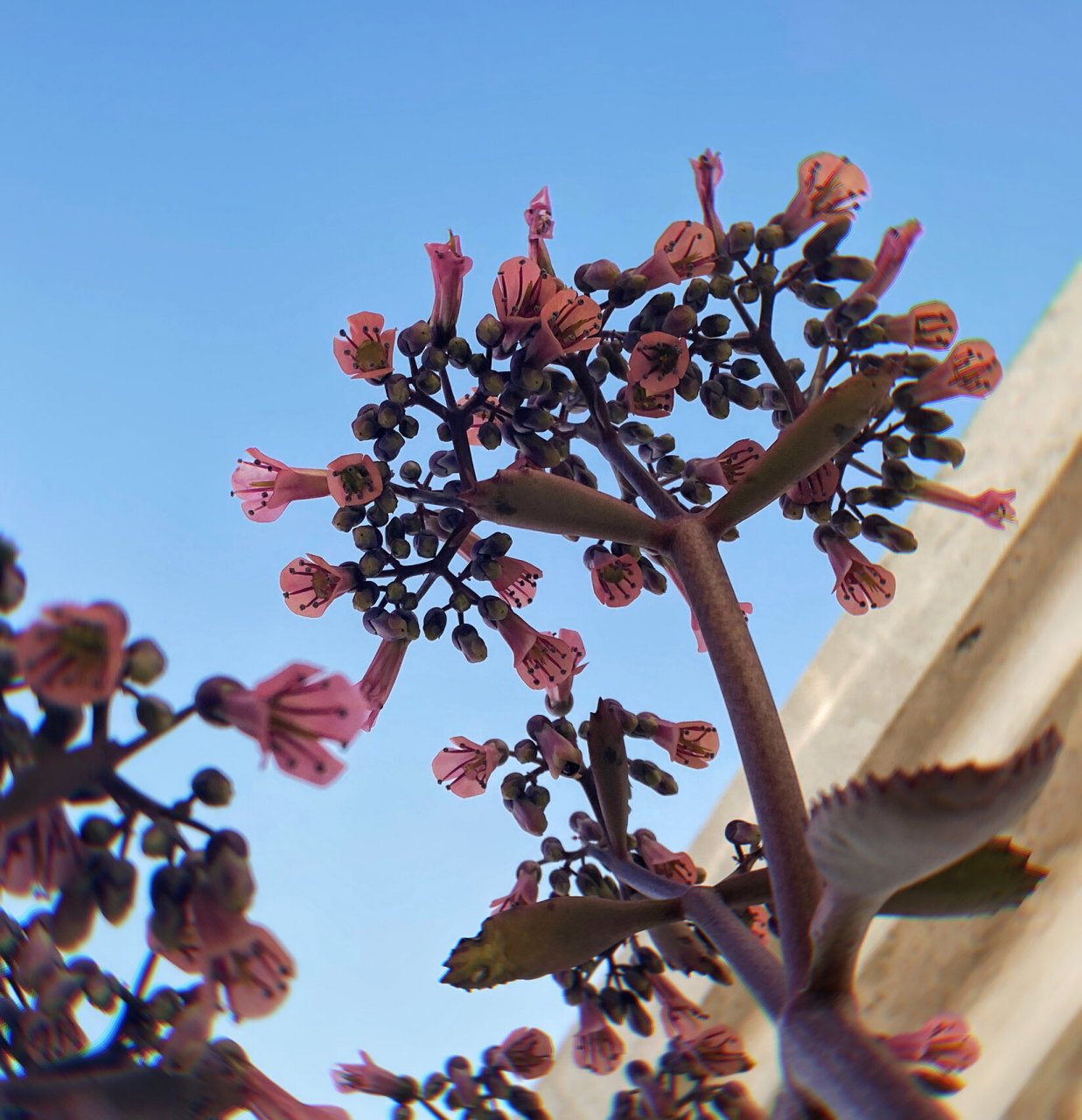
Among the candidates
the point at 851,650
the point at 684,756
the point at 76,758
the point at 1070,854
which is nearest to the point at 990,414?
the point at 851,650

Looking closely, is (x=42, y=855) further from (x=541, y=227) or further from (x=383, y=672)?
(x=541, y=227)

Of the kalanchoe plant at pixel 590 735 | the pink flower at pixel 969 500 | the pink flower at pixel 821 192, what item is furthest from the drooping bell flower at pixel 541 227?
the pink flower at pixel 969 500

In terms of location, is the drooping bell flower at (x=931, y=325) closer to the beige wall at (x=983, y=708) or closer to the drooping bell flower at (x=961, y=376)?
the drooping bell flower at (x=961, y=376)

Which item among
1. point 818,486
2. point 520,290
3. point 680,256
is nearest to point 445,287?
point 520,290

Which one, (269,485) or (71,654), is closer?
(71,654)

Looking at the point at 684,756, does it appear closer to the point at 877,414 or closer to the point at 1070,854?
the point at 877,414
